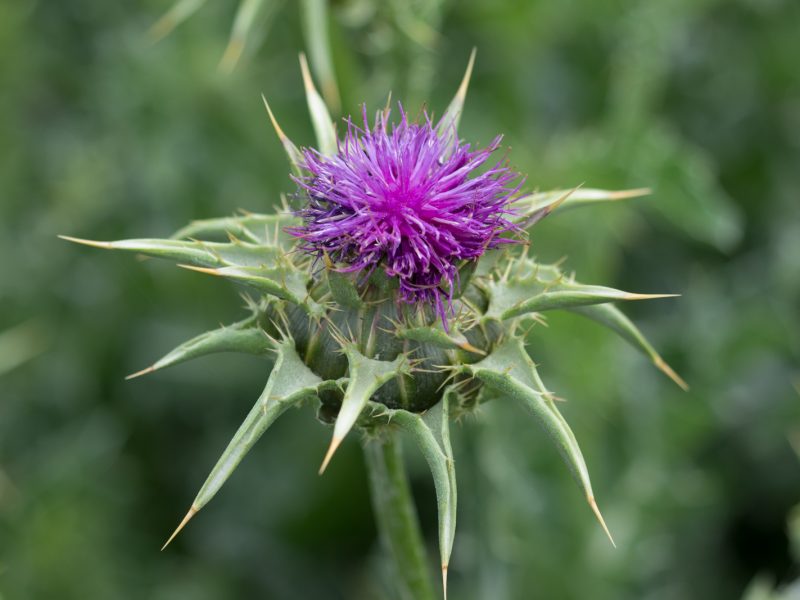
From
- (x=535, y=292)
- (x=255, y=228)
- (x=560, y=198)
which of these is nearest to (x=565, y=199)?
(x=560, y=198)

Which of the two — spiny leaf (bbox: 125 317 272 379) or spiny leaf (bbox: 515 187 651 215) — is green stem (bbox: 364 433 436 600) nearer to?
spiny leaf (bbox: 125 317 272 379)

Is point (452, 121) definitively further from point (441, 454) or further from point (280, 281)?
point (441, 454)

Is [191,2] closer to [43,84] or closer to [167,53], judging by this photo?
[167,53]

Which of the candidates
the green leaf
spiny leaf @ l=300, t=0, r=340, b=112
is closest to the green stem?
the green leaf

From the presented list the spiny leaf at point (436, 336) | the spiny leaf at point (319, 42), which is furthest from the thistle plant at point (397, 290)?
the spiny leaf at point (319, 42)

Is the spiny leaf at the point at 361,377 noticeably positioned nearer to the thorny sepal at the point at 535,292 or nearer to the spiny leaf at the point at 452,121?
the thorny sepal at the point at 535,292

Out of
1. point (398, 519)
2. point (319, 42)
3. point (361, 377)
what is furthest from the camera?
point (319, 42)
